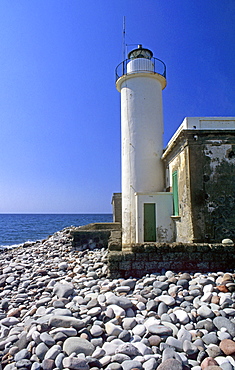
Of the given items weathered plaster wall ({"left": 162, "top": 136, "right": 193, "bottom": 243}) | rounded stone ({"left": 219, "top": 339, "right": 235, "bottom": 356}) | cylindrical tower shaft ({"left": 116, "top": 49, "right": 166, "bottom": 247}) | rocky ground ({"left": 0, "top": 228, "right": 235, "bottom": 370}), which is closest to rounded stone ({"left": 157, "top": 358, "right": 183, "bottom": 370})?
rocky ground ({"left": 0, "top": 228, "right": 235, "bottom": 370})

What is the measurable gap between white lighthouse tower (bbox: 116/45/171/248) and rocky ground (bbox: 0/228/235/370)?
587 cm

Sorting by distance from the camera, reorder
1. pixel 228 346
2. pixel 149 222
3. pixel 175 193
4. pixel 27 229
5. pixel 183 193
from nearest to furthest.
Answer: pixel 228 346 → pixel 183 193 → pixel 175 193 → pixel 149 222 → pixel 27 229

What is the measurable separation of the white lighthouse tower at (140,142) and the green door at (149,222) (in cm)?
5

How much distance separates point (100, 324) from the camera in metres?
4.38

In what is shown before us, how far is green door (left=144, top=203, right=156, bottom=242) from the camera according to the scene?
11812 millimetres

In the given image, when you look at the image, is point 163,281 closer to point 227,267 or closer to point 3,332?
point 227,267

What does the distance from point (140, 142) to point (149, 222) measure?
394 centimetres

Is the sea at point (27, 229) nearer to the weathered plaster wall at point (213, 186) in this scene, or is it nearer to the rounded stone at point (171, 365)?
the weathered plaster wall at point (213, 186)

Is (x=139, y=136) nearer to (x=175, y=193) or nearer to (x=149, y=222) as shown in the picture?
(x=175, y=193)

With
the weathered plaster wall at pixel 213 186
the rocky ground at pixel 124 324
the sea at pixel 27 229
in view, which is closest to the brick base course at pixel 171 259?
the rocky ground at pixel 124 324

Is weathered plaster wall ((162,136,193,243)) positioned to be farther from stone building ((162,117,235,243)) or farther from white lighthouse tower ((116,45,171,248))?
white lighthouse tower ((116,45,171,248))

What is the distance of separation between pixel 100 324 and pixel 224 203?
5.87m

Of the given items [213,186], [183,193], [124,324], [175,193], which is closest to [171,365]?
[124,324]

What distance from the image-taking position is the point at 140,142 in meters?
12.8
